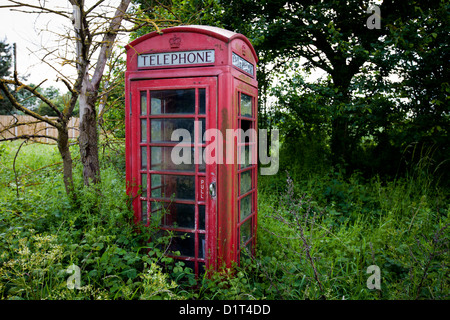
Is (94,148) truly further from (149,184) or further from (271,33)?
(271,33)

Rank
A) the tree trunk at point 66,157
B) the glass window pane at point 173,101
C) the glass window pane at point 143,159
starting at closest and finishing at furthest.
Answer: the glass window pane at point 173,101 < the glass window pane at point 143,159 < the tree trunk at point 66,157

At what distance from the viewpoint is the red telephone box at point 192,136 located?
3.15 metres

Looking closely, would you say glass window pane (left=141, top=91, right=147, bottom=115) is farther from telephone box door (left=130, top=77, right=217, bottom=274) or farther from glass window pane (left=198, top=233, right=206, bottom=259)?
glass window pane (left=198, top=233, right=206, bottom=259)

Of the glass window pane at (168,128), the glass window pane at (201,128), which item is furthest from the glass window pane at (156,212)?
the glass window pane at (201,128)

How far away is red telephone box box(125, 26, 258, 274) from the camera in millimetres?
3152

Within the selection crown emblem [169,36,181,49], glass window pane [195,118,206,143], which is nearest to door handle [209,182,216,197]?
glass window pane [195,118,206,143]

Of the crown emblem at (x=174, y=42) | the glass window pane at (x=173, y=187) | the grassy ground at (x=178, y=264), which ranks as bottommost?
the grassy ground at (x=178, y=264)

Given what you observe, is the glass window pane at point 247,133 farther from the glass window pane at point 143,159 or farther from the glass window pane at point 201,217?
the glass window pane at point 143,159

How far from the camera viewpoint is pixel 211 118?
10.3ft

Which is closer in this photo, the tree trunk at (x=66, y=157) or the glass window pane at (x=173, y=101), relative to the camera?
the glass window pane at (x=173, y=101)

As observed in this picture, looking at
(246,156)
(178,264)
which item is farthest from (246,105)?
(178,264)

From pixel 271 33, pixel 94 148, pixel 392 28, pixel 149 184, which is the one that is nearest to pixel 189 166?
pixel 149 184

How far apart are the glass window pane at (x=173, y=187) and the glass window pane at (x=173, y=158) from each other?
96 millimetres
